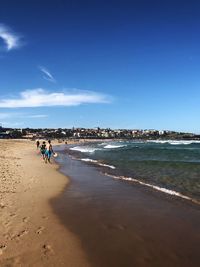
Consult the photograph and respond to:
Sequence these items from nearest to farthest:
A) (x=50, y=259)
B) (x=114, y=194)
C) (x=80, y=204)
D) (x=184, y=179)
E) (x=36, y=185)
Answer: (x=50, y=259), (x=80, y=204), (x=114, y=194), (x=36, y=185), (x=184, y=179)

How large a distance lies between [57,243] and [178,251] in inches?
107

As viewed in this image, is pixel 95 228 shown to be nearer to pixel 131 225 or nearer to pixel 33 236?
pixel 131 225

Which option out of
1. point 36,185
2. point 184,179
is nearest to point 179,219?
point 36,185

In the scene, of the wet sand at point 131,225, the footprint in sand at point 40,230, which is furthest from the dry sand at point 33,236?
the wet sand at point 131,225

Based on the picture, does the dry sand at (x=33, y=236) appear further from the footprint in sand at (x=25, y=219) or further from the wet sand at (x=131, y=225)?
the wet sand at (x=131, y=225)

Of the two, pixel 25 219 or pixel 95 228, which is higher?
pixel 25 219

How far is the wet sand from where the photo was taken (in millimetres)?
7488

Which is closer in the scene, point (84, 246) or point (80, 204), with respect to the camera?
point (84, 246)

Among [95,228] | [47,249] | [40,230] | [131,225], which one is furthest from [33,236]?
[131,225]

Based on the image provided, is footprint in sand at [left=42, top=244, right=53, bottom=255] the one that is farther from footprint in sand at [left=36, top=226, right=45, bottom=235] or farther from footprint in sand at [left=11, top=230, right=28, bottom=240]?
footprint in sand at [left=36, top=226, right=45, bottom=235]

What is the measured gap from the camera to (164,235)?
29.6ft

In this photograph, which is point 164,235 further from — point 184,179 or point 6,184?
point 184,179

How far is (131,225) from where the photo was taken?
32.7ft

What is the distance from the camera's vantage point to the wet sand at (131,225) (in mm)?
7488
